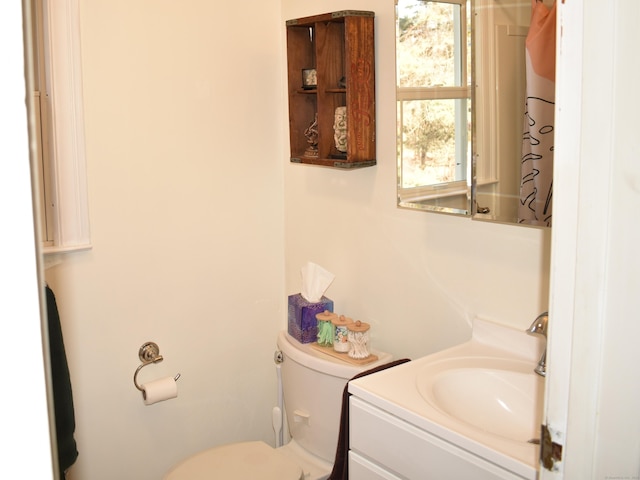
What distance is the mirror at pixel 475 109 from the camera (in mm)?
1585

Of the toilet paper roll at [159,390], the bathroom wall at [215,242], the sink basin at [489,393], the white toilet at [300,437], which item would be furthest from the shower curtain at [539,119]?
the toilet paper roll at [159,390]

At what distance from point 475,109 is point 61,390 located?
1346 millimetres

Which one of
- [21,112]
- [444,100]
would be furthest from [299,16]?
[21,112]

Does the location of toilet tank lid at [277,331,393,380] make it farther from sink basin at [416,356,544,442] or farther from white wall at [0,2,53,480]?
white wall at [0,2,53,480]

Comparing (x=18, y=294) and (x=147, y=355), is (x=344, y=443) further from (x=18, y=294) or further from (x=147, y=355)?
(x=18, y=294)

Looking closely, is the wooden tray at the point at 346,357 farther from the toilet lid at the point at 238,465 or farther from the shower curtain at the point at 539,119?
the shower curtain at the point at 539,119

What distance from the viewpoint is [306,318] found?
2139 millimetres

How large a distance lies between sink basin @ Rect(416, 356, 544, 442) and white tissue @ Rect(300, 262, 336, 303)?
59 cm

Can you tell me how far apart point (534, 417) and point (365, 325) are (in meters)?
0.60

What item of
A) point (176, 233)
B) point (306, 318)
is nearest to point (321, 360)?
point (306, 318)

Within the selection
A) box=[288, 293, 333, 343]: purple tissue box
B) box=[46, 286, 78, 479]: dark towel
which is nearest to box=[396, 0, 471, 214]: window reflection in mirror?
box=[288, 293, 333, 343]: purple tissue box

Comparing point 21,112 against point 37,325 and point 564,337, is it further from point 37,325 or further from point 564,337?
point 564,337

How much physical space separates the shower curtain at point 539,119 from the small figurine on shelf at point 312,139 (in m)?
0.77

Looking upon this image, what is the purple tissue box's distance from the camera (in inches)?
84.3
